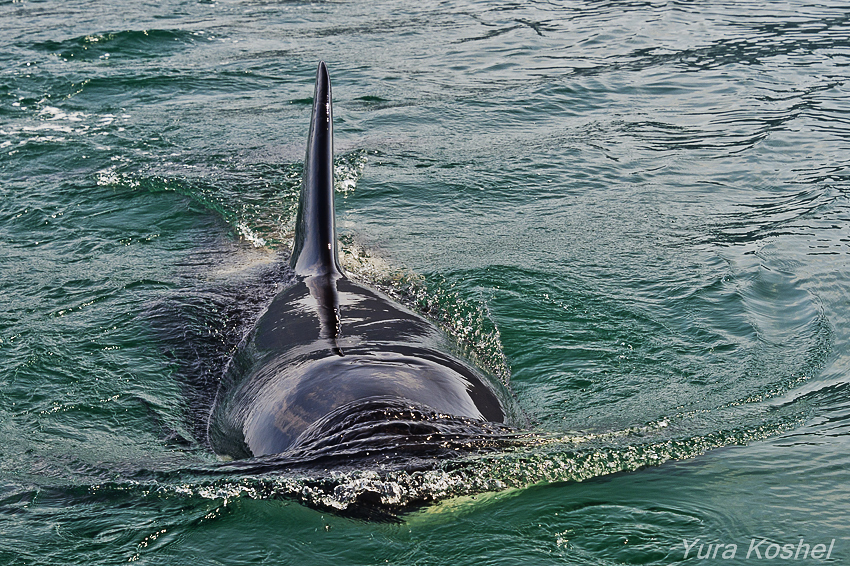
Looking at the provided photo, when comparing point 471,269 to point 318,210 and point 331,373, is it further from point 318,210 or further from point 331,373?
point 331,373

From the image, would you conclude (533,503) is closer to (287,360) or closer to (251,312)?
(287,360)

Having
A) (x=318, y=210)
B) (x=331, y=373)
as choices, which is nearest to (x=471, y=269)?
(x=318, y=210)

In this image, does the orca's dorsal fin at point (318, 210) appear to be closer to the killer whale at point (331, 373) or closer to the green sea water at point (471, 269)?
the killer whale at point (331, 373)

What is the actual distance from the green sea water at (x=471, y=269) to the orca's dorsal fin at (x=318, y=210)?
481 mm

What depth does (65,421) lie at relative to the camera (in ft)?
19.2

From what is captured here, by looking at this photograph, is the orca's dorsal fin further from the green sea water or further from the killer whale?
the green sea water

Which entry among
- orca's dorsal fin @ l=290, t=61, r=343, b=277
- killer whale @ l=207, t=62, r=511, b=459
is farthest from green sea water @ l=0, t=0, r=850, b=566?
orca's dorsal fin @ l=290, t=61, r=343, b=277

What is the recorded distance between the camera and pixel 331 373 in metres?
4.59

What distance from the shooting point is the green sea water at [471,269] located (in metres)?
4.11

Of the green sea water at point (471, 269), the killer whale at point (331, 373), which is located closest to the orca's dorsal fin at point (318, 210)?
the killer whale at point (331, 373)

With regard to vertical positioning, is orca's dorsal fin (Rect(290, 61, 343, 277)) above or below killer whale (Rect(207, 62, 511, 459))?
above

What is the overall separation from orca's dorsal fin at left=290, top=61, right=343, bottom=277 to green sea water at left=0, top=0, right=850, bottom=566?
1.58 feet

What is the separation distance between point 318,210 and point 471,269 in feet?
7.26

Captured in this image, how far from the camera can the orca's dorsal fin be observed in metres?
6.35
